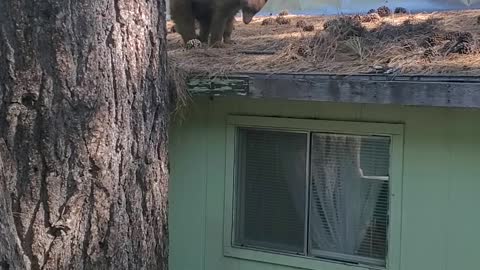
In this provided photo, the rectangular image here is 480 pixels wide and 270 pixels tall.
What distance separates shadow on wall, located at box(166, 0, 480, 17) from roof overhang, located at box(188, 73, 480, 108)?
334cm

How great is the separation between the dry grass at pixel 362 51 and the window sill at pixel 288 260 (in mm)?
1475

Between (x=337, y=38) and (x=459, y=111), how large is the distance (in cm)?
142

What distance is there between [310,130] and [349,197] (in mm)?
597

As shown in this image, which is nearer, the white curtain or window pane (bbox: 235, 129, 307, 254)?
the white curtain

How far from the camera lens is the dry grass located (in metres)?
5.53

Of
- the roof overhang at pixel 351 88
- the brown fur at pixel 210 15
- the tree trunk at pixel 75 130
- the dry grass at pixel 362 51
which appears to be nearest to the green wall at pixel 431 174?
the dry grass at pixel 362 51

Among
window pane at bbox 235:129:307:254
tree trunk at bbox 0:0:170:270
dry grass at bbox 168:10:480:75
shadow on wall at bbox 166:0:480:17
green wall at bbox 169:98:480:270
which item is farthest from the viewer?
shadow on wall at bbox 166:0:480:17

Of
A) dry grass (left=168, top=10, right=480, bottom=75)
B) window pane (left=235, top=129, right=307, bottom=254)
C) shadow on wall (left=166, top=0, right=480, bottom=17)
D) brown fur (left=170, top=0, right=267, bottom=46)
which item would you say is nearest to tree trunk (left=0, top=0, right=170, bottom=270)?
dry grass (left=168, top=10, right=480, bottom=75)

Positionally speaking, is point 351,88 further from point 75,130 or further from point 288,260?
point 75,130

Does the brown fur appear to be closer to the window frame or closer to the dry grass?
the dry grass

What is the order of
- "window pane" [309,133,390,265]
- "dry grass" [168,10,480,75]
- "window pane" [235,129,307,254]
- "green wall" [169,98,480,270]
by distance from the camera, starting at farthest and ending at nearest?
"window pane" [235,129,307,254] < "window pane" [309,133,390,265] < "dry grass" [168,10,480,75] < "green wall" [169,98,480,270]

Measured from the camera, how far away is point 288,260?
240 inches

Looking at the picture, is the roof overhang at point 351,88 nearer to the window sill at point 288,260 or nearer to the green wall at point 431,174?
the green wall at point 431,174

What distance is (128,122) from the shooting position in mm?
3348
